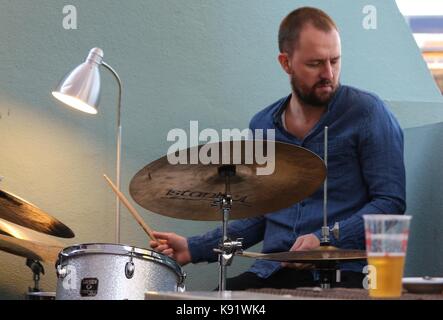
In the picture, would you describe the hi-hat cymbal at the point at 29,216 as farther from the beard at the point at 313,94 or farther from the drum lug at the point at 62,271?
the beard at the point at 313,94

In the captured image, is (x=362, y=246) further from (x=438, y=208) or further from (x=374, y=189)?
(x=438, y=208)

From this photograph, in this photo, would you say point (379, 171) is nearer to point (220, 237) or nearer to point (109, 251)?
point (220, 237)

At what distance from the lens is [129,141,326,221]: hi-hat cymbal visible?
2154mm

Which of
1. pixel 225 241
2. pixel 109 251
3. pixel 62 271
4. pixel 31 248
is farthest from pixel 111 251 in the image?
pixel 31 248

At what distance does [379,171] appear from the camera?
2480mm

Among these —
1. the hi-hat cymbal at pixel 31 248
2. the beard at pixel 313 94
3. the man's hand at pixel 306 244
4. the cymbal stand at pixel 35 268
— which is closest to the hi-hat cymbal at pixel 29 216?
the hi-hat cymbal at pixel 31 248

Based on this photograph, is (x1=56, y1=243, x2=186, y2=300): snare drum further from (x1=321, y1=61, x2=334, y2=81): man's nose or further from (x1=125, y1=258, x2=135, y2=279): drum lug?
(x1=321, y1=61, x2=334, y2=81): man's nose

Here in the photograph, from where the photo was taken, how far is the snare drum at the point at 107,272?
206 cm

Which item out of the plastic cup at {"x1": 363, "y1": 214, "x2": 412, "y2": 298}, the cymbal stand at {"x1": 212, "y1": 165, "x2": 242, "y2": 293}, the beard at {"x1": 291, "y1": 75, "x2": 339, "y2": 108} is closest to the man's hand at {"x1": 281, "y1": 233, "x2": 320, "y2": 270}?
the cymbal stand at {"x1": 212, "y1": 165, "x2": 242, "y2": 293}

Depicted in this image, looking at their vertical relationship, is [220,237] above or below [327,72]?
below

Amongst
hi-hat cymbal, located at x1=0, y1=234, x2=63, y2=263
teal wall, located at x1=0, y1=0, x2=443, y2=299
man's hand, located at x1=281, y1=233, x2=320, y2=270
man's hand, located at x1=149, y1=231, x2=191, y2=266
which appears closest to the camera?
man's hand, located at x1=281, y1=233, x2=320, y2=270

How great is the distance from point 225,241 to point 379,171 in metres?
0.55

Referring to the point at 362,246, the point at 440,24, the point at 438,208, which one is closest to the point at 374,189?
the point at 362,246

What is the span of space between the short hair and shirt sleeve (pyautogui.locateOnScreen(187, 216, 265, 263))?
1.75ft
